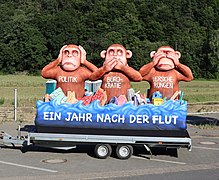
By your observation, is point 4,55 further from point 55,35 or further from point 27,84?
point 27,84

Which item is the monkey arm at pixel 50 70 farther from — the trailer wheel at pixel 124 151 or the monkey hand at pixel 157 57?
the trailer wheel at pixel 124 151

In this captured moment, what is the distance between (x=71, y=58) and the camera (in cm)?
1454

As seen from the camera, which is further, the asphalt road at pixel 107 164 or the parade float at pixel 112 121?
the parade float at pixel 112 121

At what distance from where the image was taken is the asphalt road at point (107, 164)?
36.0 ft

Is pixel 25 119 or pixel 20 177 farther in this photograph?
pixel 25 119

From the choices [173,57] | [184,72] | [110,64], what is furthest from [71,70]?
[184,72]


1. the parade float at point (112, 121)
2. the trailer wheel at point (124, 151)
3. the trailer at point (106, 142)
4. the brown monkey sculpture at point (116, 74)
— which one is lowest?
the trailer wheel at point (124, 151)

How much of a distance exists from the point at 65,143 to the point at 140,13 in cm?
10289

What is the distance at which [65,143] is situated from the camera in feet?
42.7

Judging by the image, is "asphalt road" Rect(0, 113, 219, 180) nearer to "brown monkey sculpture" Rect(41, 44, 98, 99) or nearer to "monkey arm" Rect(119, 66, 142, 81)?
"brown monkey sculpture" Rect(41, 44, 98, 99)

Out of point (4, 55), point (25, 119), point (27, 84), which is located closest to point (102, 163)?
point (25, 119)

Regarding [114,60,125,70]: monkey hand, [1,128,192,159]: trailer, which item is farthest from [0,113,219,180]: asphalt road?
[114,60,125,70]: monkey hand

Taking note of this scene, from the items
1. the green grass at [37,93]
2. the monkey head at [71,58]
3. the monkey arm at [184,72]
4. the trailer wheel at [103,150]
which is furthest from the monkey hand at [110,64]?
the green grass at [37,93]

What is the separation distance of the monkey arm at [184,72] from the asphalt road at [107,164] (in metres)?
2.16
